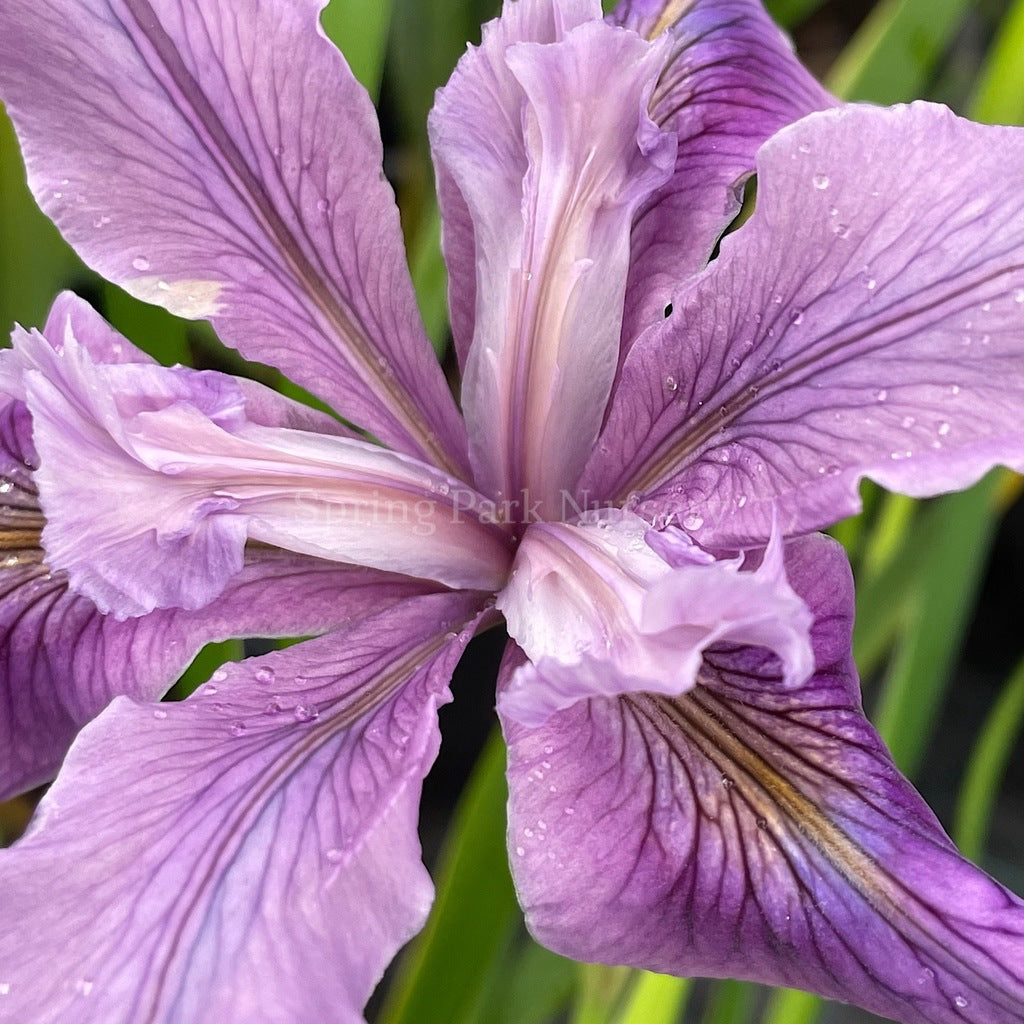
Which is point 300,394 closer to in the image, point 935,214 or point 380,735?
point 380,735

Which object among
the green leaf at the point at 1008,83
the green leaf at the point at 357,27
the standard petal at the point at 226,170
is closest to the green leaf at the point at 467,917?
the standard petal at the point at 226,170

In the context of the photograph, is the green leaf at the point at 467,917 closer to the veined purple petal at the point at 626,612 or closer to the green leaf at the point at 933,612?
the veined purple petal at the point at 626,612

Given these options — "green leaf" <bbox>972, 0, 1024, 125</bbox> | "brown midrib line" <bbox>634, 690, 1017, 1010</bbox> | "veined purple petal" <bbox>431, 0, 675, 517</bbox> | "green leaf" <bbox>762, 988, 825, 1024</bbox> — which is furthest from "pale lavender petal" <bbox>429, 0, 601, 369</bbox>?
"green leaf" <bbox>762, 988, 825, 1024</bbox>

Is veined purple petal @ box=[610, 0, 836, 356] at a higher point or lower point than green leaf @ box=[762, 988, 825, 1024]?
higher

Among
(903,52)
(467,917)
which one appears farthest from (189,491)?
(903,52)

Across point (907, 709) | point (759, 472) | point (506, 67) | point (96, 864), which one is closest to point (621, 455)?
point (759, 472)

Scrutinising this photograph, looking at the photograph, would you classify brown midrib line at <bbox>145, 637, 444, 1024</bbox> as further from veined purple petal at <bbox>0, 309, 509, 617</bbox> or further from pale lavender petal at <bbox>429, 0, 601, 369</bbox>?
pale lavender petal at <bbox>429, 0, 601, 369</bbox>
